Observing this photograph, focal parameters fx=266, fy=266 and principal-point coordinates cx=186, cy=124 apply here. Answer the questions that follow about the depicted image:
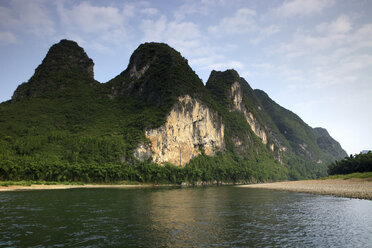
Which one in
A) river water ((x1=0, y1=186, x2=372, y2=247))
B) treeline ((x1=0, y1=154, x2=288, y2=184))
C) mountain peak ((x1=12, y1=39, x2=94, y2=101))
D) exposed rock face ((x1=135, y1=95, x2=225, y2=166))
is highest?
mountain peak ((x1=12, y1=39, x2=94, y2=101))

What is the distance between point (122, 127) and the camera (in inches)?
5157

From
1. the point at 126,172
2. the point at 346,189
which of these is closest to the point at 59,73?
the point at 126,172

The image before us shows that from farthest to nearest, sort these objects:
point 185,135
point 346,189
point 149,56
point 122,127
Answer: point 149,56 < point 185,135 < point 122,127 < point 346,189

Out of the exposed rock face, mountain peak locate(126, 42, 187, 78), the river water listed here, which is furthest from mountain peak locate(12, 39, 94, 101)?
the river water

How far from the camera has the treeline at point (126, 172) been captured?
247ft

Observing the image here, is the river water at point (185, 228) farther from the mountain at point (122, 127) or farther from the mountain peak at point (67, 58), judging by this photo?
the mountain peak at point (67, 58)

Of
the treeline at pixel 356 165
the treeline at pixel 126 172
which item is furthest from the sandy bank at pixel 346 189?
the treeline at pixel 126 172

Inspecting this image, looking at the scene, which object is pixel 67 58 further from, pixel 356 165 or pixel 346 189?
pixel 346 189

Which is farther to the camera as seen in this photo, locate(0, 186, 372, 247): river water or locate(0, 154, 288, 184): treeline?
locate(0, 154, 288, 184): treeline

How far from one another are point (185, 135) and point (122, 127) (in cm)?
3304

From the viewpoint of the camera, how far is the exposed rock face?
125m

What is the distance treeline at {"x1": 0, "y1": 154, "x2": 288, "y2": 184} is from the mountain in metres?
0.31

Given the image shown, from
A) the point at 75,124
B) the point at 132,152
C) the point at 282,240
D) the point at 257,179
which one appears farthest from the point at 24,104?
the point at 282,240

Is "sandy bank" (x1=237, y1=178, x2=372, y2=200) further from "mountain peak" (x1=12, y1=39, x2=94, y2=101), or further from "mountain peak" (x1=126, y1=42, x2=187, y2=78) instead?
"mountain peak" (x1=12, y1=39, x2=94, y2=101)
